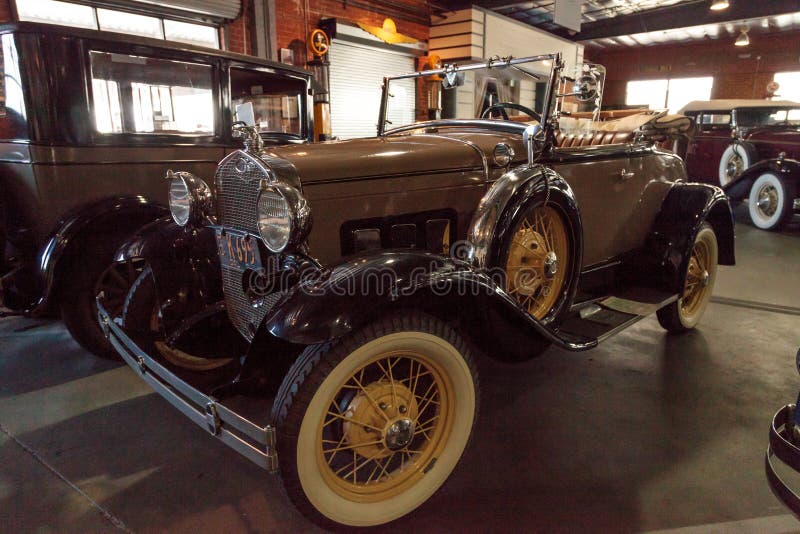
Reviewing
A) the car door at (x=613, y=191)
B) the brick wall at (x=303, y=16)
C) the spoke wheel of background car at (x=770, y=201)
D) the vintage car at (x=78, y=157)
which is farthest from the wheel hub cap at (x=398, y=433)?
the spoke wheel of background car at (x=770, y=201)

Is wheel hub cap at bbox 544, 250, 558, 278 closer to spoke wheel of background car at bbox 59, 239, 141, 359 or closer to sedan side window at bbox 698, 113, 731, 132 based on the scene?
spoke wheel of background car at bbox 59, 239, 141, 359

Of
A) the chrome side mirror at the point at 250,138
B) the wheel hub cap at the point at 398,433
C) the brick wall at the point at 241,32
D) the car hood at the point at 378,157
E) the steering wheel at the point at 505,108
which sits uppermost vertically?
the brick wall at the point at 241,32

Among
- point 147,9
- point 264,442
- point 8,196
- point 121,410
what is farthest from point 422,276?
point 147,9

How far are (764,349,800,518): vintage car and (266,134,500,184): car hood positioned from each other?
1443mm

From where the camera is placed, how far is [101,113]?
3.29m

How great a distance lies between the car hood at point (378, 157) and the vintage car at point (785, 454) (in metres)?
1.44

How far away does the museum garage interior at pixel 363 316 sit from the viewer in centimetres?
176

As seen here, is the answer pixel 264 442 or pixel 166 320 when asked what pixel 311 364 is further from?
pixel 166 320

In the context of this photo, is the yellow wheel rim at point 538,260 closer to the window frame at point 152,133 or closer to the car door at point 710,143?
the window frame at point 152,133

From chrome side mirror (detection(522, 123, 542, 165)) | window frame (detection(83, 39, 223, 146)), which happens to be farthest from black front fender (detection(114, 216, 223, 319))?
chrome side mirror (detection(522, 123, 542, 165))

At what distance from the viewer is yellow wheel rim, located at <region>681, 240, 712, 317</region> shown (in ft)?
11.5

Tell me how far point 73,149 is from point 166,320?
1662mm

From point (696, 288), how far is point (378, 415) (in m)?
2.85

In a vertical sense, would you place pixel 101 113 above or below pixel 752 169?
above
